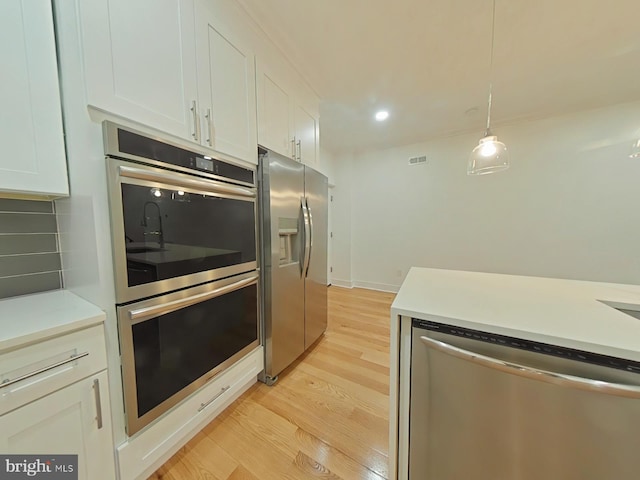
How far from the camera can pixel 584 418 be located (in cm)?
66

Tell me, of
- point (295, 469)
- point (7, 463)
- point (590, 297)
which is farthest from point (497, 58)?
point (7, 463)

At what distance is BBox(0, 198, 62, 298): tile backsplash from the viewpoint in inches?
41.1

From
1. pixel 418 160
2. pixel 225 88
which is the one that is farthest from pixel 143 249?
pixel 418 160

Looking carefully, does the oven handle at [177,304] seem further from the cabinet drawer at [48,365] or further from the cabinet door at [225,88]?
the cabinet door at [225,88]

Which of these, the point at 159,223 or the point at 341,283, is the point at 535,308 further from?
the point at 341,283

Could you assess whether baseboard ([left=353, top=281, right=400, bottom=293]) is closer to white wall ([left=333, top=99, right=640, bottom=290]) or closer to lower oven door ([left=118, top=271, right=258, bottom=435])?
white wall ([left=333, top=99, right=640, bottom=290])

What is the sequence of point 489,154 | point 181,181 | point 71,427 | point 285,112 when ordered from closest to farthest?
point 71,427 → point 181,181 → point 489,154 → point 285,112

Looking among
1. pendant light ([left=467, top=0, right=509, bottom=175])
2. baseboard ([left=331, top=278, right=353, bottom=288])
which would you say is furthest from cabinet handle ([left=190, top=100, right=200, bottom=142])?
baseboard ([left=331, top=278, right=353, bottom=288])

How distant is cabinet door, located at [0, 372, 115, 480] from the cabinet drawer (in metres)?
0.03

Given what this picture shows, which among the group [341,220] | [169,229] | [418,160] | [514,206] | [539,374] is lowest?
[539,374]

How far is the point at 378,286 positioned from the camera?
13.7ft

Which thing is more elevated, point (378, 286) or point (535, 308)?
point (535, 308)

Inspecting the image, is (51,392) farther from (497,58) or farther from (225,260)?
(497,58)

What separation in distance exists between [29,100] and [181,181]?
1.80 ft
